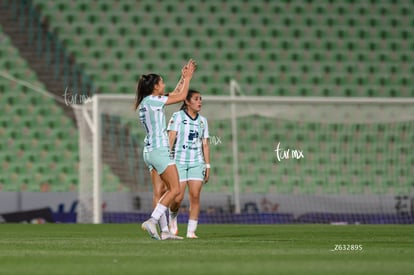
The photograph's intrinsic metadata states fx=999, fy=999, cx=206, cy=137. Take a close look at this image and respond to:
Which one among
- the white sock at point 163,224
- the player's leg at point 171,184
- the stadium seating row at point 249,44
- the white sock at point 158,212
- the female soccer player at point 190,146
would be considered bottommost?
the white sock at point 163,224

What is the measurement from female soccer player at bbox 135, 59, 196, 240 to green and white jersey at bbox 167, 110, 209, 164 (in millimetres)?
1302

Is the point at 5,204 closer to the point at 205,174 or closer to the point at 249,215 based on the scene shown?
the point at 249,215

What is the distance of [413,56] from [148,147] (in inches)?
549

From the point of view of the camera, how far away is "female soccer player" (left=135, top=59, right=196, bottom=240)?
378 inches

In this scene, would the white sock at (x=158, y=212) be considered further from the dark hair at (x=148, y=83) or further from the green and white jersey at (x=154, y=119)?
the dark hair at (x=148, y=83)

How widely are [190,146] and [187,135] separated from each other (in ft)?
0.42

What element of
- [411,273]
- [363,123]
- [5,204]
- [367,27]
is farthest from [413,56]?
[411,273]

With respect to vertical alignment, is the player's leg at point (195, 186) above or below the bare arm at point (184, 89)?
below

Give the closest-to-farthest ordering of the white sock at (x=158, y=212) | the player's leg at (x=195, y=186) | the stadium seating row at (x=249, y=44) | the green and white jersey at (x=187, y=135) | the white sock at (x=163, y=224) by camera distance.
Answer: the white sock at (x=158, y=212), the white sock at (x=163, y=224), the player's leg at (x=195, y=186), the green and white jersey at (x=187, y=135), the stadium seating row at (x=249, y=44)

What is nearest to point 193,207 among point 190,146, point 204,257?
point 190,146

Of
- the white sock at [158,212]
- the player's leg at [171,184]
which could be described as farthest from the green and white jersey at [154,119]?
the white sock at [158,212]

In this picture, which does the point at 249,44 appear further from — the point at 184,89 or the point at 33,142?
the point at 184,89

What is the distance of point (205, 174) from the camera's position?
11375mm

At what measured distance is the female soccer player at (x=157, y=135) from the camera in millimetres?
9602
